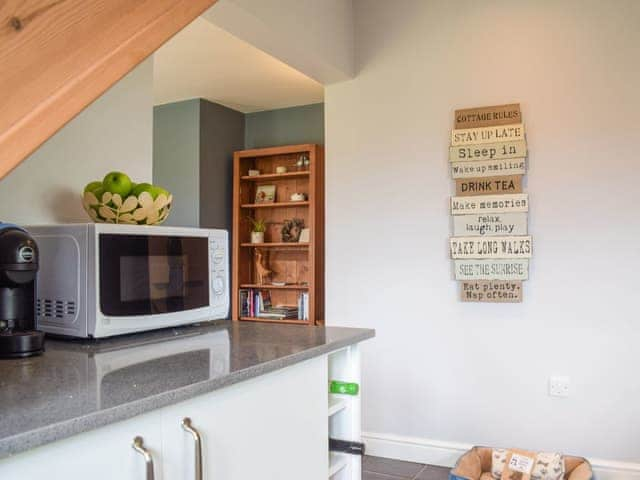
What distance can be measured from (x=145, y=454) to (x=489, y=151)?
7.74 feet

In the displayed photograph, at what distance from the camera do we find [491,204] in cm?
279

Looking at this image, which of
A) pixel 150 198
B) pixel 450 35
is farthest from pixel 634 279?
pixel 150 198

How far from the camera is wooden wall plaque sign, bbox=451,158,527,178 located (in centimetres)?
276

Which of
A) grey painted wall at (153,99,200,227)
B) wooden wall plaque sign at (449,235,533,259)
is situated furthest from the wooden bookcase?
wooden wall plaque sign at (449,235,533,259)

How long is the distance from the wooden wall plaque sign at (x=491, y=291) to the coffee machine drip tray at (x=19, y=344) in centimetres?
213

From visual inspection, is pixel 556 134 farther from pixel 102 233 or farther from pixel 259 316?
pixel 259 316

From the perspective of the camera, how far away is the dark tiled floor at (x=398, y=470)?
274 centimetres

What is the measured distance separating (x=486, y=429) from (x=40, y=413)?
2.49 metres

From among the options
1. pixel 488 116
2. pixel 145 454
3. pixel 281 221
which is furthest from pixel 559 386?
pixel 281 221

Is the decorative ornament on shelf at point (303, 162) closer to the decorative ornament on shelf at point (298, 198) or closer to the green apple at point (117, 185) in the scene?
the decorative ornament on shelf at point (298, 198)

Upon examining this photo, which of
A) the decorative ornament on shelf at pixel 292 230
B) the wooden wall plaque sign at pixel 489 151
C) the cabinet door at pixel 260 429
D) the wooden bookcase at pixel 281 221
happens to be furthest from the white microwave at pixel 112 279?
the decorative ornament on shelf at pixel 292 230

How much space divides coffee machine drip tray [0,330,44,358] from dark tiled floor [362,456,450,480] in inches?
77.5

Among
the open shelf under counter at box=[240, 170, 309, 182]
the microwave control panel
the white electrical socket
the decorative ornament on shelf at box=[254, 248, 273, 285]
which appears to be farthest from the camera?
the decorative ornament on shelf at box=[254, 248, 273, 285]

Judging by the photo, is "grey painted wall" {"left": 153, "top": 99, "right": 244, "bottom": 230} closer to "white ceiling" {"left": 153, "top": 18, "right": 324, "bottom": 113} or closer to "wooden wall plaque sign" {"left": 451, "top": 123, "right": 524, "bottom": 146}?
"white ceiling" {"left": 153, "top": 18, "right": 324, "bottom": 113}
